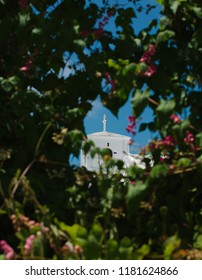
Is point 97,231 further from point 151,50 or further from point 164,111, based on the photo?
point 151,50

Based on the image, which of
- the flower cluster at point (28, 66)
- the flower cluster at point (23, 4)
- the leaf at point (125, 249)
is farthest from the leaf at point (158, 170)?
the flower cluster at point (23, 4)

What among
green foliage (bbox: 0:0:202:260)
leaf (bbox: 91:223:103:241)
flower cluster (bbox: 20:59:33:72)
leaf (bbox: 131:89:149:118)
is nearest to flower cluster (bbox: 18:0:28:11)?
green foliage (bbox: 0:0:202:260)

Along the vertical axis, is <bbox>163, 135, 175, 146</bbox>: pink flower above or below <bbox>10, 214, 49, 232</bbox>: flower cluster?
above

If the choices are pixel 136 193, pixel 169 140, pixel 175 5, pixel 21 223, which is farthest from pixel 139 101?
pixel 21 223

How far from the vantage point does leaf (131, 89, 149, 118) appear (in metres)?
2.71

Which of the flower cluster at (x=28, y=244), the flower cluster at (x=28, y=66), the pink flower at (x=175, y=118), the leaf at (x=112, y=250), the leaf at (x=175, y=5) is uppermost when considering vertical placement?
the leaf at (x=175, y=5)

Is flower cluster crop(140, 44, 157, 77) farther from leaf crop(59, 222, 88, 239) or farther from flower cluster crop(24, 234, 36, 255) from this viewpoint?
flower cluster crop(24, 234, 36, 255)

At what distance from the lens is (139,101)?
8.90 feet

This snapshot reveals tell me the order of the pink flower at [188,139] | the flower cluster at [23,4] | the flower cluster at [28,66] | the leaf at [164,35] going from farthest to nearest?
the flower cluster at [23,4] → the flower cluster at [28,66] → the leaf at [164,35] → the pink flower at [188,139]

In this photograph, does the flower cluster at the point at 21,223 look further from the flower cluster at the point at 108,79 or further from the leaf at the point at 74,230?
the flower cluster at the point at 108,79

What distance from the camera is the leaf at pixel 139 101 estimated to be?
107 inches

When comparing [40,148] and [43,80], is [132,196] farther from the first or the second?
[43,80]

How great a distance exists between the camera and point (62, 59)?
3.35 meters

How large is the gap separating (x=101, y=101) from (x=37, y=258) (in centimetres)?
107
